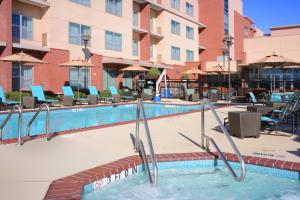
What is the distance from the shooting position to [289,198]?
4.73 m

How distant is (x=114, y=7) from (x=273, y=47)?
88.2 ft

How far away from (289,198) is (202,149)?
2140 millimetres

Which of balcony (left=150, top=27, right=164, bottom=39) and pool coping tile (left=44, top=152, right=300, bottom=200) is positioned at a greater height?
balcony (left=150, top=27, right=164, bottom=39)

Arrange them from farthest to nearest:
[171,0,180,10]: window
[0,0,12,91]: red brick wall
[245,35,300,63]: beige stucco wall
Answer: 1. [245,35,300,63]: beige stucco wall
2. [171,0,180,10]: window
3. [0,0,12,91]: red brick wall

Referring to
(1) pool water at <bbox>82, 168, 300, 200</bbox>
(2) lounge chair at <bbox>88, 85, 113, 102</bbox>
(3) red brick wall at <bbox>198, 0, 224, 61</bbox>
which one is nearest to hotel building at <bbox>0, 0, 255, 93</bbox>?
(2) lounge chair at <bbox>88, 85, 113, 102</bbox>

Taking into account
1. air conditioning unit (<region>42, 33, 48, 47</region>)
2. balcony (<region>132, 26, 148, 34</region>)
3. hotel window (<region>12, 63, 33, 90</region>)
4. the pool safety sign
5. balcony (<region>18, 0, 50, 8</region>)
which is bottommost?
the pool safety sign

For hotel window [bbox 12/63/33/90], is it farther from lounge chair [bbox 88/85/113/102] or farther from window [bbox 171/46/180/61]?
window [bbox 171/46/180/61]

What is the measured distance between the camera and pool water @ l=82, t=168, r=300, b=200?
4.70 metres

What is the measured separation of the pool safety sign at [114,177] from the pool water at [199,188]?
6cm

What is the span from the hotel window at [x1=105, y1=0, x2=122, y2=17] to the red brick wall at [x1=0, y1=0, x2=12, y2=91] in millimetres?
9869

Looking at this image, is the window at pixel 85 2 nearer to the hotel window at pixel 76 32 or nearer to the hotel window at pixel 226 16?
the hotel window at pixel 76 32

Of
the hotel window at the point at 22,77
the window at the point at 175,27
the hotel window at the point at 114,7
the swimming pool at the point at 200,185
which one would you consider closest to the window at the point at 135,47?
the hotel window at the point at 114,7

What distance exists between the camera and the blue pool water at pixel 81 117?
1054 cm

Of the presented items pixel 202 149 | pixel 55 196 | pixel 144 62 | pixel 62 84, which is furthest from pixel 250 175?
pixel 144 62
